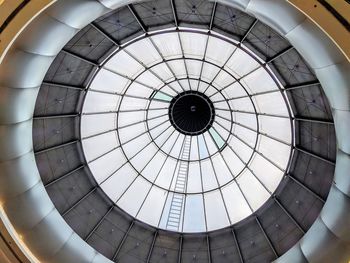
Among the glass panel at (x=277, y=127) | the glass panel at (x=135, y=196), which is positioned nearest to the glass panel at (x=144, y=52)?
the glass panel at (x=277, y=127)

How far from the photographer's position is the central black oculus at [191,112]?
20812 millimetres

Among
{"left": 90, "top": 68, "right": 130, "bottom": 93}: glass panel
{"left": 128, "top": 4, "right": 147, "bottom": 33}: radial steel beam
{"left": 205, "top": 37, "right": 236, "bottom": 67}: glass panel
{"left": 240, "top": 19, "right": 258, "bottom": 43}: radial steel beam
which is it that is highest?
{"left": 128, "top": 4, "right": 147, "bottom": 33}: radial steel beam

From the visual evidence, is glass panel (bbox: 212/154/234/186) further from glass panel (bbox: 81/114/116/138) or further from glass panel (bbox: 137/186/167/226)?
glass panel (bbox: 81/114/116/138)

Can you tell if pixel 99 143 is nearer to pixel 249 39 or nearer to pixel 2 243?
pixel 2 243

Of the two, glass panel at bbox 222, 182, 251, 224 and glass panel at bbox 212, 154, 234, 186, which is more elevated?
glass panel at bbox 212, 154, 234, 186

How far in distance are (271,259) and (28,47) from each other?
15.1 metres

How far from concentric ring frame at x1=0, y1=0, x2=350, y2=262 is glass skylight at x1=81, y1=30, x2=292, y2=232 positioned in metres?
3.83

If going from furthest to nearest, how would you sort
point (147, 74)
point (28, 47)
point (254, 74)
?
1. point (147, 74)
2. point (254, 74)
3. point (28, 47)

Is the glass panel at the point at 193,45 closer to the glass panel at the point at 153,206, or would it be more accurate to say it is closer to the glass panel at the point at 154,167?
the glass panel at the point at 154,167

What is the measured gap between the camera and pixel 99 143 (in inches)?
812

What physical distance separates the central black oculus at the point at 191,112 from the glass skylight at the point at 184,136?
0.06 meters

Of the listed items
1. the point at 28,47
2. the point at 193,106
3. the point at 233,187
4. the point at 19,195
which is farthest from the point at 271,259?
the point at 28,47

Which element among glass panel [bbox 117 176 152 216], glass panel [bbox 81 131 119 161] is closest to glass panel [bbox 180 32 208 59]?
glass panel [bbox 81 131 119 161]

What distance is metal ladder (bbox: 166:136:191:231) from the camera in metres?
21.0
